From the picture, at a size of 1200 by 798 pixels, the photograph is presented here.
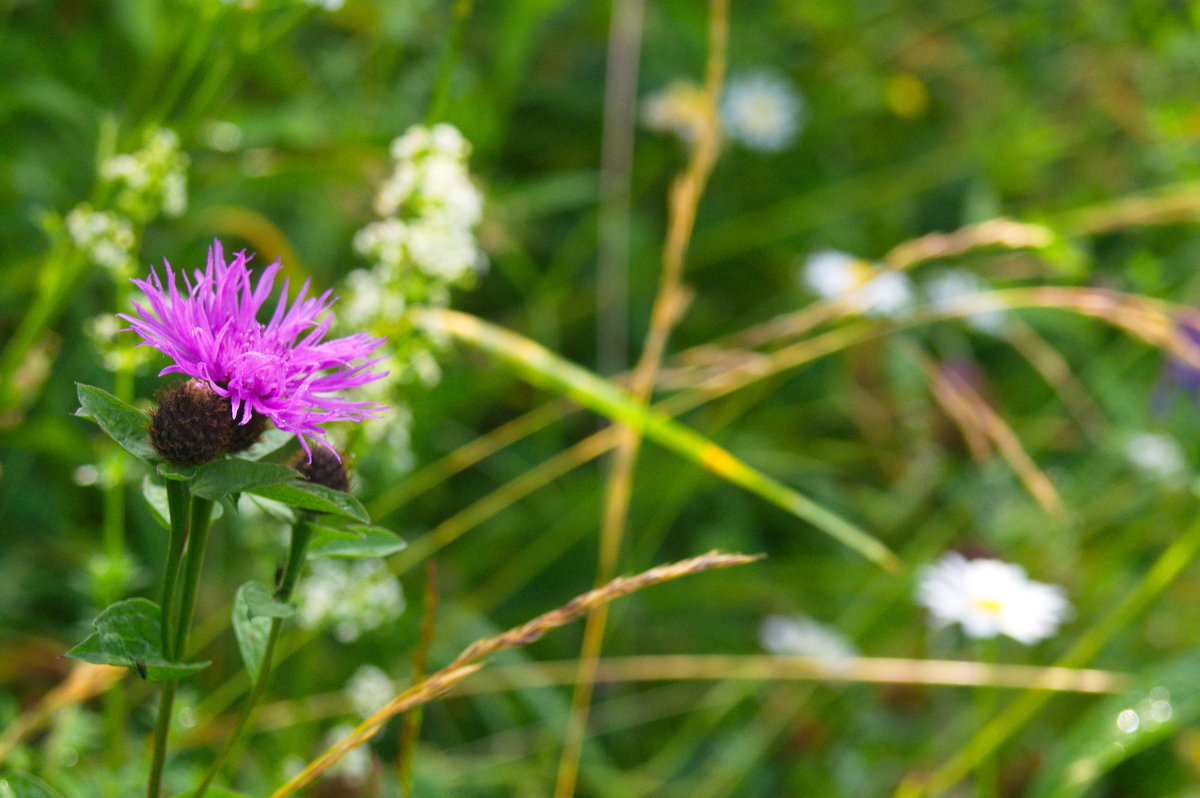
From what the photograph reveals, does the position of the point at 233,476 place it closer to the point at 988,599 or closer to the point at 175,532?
the point at 175,532

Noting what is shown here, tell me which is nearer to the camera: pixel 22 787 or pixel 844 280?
pixel 22 787

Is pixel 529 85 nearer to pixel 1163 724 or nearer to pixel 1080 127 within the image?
pixel 1080 127

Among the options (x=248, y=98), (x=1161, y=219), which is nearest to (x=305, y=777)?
(x=1161, y=219)

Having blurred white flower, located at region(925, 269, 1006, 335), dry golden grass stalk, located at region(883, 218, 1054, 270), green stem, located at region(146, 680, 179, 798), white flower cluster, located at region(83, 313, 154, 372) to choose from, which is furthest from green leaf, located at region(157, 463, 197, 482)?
blurred white flower, located at region(925, 269, 1006, 335)

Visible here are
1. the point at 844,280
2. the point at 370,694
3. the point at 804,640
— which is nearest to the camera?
the point at 370,694

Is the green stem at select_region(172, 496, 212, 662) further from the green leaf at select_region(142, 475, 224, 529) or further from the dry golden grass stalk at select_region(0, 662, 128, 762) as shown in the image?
the dry golden grass stalk at select_region(0, 662, 128, 762)

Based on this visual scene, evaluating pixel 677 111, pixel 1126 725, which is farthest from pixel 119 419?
pixel 677 111
